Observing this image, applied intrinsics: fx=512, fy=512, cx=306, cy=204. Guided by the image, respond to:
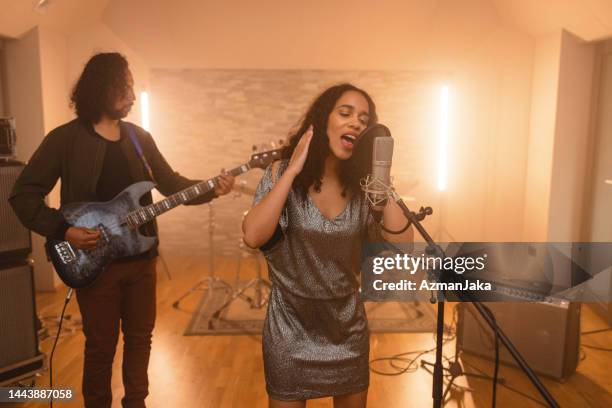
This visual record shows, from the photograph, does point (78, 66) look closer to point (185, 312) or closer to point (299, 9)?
point (299, 9)

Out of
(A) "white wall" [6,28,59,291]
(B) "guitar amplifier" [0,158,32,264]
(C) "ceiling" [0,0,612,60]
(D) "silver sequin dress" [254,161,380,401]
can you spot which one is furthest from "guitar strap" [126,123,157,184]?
(C) "ceiling" [0,0,612,60]

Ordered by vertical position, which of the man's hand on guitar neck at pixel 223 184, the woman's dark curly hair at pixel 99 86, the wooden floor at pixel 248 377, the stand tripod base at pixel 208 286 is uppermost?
the woman's dark curly hair at pixel 99 86

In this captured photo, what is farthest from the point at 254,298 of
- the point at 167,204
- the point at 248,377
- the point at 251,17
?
the point at 251,17

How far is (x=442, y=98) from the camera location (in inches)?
206

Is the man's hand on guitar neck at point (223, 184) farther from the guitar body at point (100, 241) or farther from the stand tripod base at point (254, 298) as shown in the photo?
the stand tripod base at point (254, 298)

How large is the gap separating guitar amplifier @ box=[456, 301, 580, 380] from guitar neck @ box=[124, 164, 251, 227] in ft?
5.83

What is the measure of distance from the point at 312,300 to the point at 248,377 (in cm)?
179

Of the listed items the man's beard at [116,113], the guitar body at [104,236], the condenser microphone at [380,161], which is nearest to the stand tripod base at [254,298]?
the guitar body at [104,236]

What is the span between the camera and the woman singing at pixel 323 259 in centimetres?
137

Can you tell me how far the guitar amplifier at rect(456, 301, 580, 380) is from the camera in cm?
285

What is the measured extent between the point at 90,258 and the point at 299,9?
353 cm

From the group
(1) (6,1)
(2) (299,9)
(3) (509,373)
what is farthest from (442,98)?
(1) (6,1)

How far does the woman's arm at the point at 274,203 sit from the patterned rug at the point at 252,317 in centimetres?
247

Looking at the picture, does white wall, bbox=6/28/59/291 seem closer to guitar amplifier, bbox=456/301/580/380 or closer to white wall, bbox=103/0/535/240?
white wall, bbox=103/0/535/240
